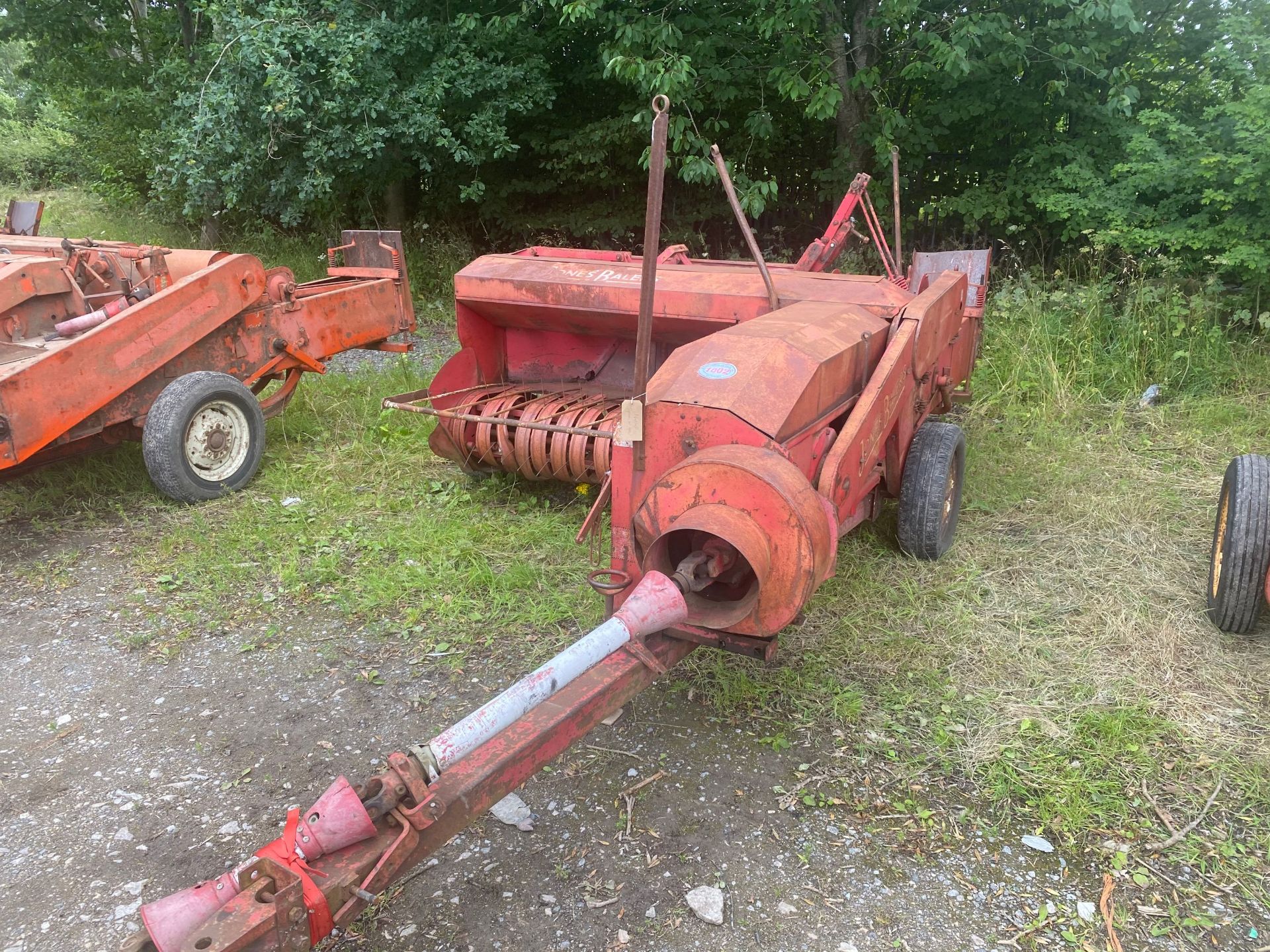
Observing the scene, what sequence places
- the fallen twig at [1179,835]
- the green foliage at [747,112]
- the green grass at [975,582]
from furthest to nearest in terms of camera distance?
the green foliage at [747,112] < the green grass at [975,582] < the fallen twig at [1179,835]

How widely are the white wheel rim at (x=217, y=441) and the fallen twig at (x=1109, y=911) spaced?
4261 mm

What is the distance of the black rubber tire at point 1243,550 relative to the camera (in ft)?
10.5

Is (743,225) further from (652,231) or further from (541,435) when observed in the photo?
(541,435)

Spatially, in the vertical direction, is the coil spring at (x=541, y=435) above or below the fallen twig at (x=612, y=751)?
above

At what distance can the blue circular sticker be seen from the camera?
2.65 meters

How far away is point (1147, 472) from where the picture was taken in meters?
4.93

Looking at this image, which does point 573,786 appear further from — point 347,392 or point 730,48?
point 730,48

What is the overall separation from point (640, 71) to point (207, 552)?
15.3 feet

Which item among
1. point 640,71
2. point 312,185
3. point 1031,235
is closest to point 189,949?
point 640,71

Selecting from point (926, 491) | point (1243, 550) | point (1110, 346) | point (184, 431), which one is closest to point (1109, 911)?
point (1243, 550)

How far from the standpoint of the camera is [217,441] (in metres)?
4.74

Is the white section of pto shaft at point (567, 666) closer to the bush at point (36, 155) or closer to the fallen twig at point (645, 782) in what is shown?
the fallen twig at point (645, 782)

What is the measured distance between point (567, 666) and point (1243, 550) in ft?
8.62

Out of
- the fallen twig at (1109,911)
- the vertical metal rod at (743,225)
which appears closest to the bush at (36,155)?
Result: the vertical metal rod at (743,225)
